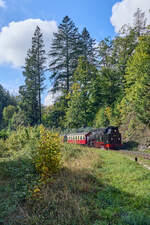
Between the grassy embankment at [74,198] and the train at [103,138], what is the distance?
1078cm

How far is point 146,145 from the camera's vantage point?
1844 cm

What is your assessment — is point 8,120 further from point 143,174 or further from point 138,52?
point 143,174

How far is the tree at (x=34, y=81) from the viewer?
3794 cm

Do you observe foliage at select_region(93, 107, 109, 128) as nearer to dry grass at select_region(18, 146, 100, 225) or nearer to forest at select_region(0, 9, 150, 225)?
forest at select_region(0, 9, 150, 225)

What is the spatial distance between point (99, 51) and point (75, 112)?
1669 centimetres

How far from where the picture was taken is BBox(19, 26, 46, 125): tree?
3794 cm

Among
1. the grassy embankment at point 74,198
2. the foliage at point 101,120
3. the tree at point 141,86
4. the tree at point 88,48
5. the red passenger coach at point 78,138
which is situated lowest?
the grassy embankment at point 74,198

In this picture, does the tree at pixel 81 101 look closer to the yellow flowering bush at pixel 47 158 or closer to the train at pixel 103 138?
the train at pixel 103 138

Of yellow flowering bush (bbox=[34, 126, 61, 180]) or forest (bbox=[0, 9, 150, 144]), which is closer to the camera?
yellow flowering bush (bbox=[34, 126, 61, 180])

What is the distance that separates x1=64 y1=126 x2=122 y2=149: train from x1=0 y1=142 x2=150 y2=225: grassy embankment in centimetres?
1078

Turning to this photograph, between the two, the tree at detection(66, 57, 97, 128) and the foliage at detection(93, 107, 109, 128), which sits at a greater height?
the tree at detection(66, 57, 97, 128)

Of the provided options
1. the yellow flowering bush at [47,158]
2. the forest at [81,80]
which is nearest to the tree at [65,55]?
the forest at [81,80]

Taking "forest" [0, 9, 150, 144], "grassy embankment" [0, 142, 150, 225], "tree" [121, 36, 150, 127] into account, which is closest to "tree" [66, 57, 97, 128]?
"forest" [0, 9, 150, 144]

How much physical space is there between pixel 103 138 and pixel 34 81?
81.9 ft
